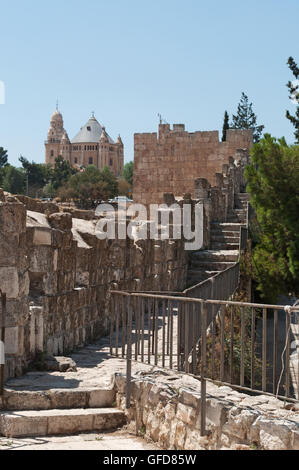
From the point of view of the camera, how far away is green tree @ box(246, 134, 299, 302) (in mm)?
15414

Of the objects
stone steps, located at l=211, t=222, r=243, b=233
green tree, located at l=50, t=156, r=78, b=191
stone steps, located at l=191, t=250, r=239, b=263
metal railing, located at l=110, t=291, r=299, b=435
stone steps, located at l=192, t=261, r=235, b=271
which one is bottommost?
metal railing, located at l=110, t=291, r=299, b=435

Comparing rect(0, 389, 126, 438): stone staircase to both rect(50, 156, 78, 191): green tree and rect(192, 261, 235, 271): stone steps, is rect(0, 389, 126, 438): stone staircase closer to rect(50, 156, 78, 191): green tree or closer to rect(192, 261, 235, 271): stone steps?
rect(192, 261, 235, 271): stone steps

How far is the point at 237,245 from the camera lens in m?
16.1

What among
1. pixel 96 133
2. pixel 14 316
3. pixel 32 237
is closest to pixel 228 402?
pixel 14 316

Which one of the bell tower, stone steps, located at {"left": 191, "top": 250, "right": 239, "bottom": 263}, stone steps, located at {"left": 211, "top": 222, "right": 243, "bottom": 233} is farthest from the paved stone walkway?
the bell tower

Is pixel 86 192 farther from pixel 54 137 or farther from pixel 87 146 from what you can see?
pixel 54 137

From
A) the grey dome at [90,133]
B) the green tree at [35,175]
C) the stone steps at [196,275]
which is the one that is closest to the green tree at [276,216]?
the stone steps at [196,275]

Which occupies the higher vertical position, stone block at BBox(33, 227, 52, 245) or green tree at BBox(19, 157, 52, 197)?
green tree at BBox(19, 157, 52, 197)

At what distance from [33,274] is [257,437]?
11.8ft

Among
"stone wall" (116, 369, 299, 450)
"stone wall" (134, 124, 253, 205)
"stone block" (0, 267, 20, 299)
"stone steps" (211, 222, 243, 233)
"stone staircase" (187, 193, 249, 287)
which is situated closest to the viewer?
"stone wall" (116, 369, 299, 450)

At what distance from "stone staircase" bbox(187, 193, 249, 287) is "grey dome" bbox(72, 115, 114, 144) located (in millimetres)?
125996

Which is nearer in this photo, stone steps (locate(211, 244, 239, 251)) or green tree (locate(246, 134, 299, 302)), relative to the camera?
green tree (locate(246, 134, 299, 302))

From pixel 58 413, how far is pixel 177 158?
79.1 ft

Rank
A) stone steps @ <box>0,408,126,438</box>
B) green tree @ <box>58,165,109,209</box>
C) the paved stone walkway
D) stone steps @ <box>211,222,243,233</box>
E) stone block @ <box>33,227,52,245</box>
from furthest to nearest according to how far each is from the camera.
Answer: green tree @ <box>58,165,109,209</box>, stone steps @ <box>211,222,243,233</box>, stone block @ <box>33,227,52,245</box>, stone steps @ <box>0,408,126,438</box>, the paved stone walkway
